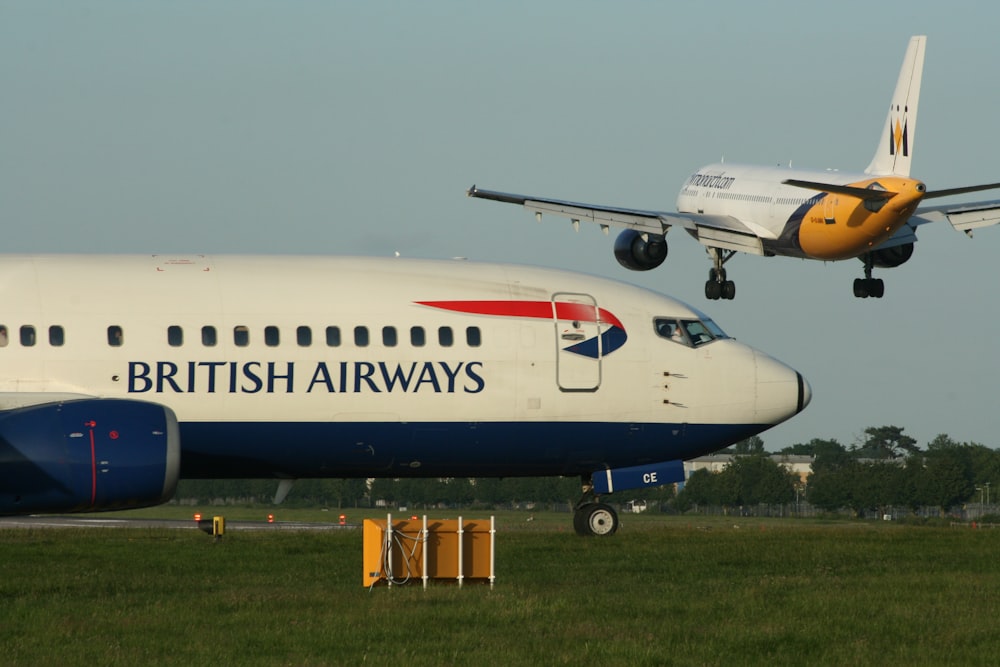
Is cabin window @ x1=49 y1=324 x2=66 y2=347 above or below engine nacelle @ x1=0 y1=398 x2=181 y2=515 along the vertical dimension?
above

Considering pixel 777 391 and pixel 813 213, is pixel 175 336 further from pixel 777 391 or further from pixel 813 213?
pixel 813 213

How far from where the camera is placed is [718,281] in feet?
177

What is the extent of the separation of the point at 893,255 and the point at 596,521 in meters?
30.8

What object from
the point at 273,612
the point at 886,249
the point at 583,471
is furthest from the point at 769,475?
the point at 273,612

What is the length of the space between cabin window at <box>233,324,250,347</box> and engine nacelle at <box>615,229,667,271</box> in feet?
104

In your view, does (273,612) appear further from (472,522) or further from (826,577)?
(826,577)

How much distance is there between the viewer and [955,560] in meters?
23.9

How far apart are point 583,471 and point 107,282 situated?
841 cm

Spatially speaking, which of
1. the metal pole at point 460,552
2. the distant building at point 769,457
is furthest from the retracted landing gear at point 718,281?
the distant building at point 769,457

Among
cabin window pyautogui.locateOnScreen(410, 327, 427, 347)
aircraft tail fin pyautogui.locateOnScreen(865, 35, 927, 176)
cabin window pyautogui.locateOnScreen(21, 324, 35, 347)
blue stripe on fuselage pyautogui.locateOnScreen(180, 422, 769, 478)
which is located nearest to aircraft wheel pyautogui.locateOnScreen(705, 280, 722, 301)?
aircraft tail fin pyautogui.locateOnScreen(865, 35, 927, 176)

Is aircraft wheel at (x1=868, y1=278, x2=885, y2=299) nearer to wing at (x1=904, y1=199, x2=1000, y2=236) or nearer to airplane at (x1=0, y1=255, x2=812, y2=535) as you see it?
wing at (x1=904, y1=199, x2=1000, y2=236)

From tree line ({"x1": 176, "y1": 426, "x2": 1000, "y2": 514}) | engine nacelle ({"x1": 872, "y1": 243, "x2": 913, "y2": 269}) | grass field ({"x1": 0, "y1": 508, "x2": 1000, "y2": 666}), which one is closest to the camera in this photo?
grass field ({"x1": 0, "y1": 508, "x2": 1000, "y2": 666})

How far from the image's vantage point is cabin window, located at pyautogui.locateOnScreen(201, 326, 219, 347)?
2397cm

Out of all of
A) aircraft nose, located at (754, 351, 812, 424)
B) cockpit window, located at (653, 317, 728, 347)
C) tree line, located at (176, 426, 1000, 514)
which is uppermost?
cockpit window, located at (653, 317, 728, 347)
